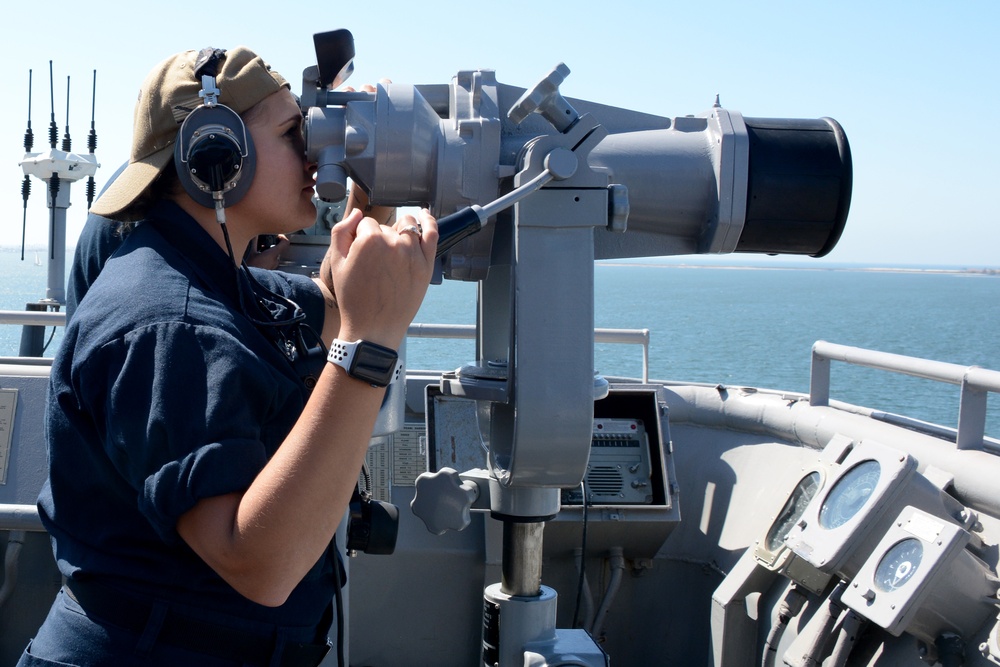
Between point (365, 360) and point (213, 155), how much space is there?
0.45 meters

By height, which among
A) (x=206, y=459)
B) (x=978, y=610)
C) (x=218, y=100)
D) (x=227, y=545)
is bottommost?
(x=978, y=610)

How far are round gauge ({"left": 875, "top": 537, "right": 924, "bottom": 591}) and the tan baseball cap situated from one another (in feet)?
5.67

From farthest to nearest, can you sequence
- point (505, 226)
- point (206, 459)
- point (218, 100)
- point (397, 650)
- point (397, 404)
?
point (397, 650) < point (397, 404) < point (505, 226) < point (218, 100) < point (206, 459)

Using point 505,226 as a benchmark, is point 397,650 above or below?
below

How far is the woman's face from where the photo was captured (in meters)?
1.62

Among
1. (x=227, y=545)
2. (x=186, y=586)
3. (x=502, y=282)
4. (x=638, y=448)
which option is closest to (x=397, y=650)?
(x=638, y=448)

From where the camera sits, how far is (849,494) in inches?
104

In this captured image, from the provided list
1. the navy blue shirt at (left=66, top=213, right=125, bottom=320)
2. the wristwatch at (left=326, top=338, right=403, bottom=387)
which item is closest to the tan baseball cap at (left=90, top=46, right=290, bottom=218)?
the navy blue shirt at (left=66, top=213, right=125, bottom=320)

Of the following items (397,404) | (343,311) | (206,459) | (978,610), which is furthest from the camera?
(397,404)

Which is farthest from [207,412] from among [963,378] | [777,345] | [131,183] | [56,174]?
[777,345]

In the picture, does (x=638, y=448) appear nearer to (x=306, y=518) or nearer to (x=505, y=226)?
(x=505, y=226)

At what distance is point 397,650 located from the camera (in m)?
3.41

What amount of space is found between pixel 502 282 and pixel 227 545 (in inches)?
36.6

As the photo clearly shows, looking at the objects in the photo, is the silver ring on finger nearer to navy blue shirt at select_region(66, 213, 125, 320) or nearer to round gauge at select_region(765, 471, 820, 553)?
navy blue shirt at select_region(66, 213, 125, 320)
